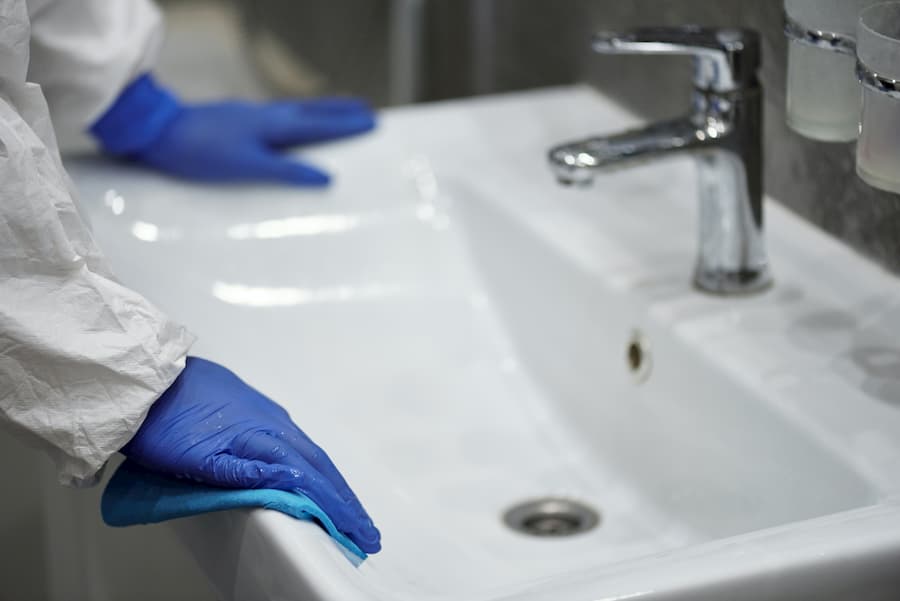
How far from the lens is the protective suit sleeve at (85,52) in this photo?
3.00 ft

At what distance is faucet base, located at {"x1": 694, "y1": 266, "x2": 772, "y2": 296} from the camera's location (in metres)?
0.83

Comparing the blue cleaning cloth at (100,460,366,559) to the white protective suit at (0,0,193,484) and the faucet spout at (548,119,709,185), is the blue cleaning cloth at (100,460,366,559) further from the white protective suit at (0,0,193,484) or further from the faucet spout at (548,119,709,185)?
the faucet spout at (548,119,709,185)

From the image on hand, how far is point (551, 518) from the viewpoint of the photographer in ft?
2.69

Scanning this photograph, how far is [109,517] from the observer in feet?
2.19

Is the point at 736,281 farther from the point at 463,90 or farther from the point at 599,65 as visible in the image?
the point at 463,90

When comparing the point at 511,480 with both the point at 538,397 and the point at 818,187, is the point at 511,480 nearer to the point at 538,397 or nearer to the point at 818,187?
the point at 538,397

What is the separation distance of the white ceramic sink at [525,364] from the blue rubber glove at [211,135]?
0.6 inches

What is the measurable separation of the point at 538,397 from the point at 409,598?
0.34m

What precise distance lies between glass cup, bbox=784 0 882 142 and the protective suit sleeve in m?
0.48

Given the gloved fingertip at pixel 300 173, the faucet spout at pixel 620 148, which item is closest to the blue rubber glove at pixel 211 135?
the gloved fingertip at pixel 300 173

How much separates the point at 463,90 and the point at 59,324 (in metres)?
0.82

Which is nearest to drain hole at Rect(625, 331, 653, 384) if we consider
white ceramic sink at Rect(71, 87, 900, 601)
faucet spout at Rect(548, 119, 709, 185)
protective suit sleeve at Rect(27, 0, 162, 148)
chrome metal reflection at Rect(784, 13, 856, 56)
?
white ceramic sink at Rect(71, 87, 900, 601)

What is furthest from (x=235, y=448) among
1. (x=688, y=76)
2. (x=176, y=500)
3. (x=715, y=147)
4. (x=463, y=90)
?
(x=463, y=90)

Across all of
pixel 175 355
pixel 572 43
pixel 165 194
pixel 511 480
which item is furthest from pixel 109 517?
pixel 572 43
